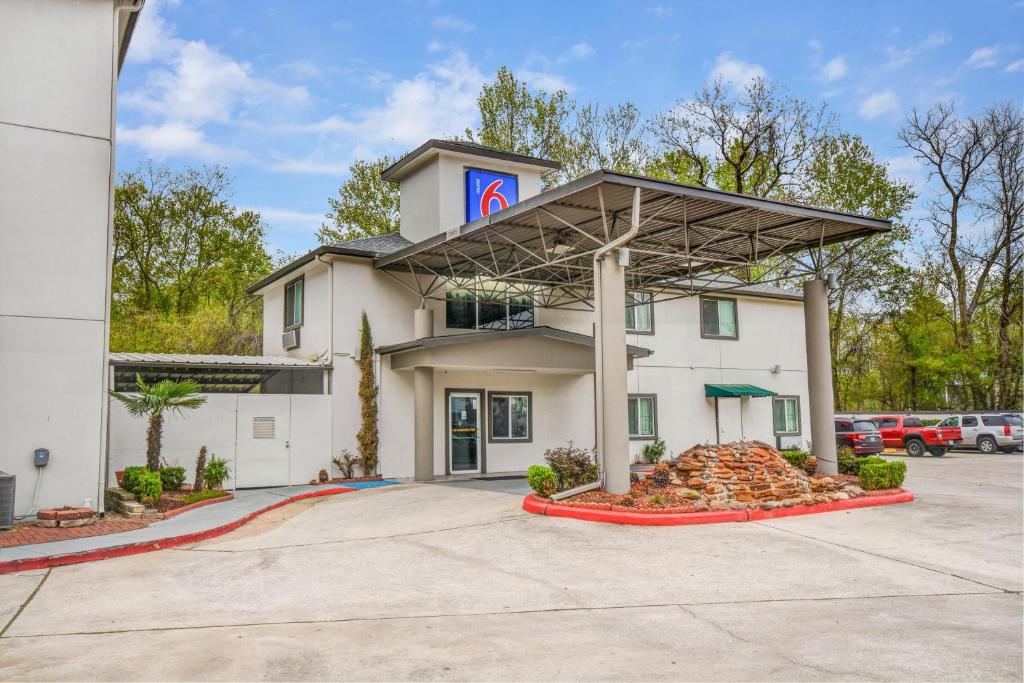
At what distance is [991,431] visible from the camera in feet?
98.8

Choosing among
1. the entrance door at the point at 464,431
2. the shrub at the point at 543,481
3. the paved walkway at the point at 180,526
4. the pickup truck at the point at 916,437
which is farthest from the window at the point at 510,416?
the pickup truck at the point at 916,437

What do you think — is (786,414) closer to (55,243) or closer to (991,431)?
(991,431)

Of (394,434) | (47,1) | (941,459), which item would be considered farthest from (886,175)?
(47,1)

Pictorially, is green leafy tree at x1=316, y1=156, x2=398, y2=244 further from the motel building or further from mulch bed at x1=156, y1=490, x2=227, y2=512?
mulch bed at x1=156, y1=490, x2=227, y2=512

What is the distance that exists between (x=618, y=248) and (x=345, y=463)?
8533mm

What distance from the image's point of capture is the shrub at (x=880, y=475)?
45.6ft

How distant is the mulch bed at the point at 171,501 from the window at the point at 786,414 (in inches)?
719

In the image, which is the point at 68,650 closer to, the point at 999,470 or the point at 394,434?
the point at 394,434

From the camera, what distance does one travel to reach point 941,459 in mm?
27688

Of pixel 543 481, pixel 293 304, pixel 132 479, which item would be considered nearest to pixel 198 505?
pixel 132 479

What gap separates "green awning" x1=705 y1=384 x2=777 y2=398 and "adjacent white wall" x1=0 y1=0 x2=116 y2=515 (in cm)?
1683

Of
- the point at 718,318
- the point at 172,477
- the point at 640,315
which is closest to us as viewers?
the point at 172,477

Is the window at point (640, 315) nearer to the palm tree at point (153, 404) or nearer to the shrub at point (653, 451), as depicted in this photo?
the shrub at point (653, 451)

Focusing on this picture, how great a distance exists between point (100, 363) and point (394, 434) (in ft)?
24.1
